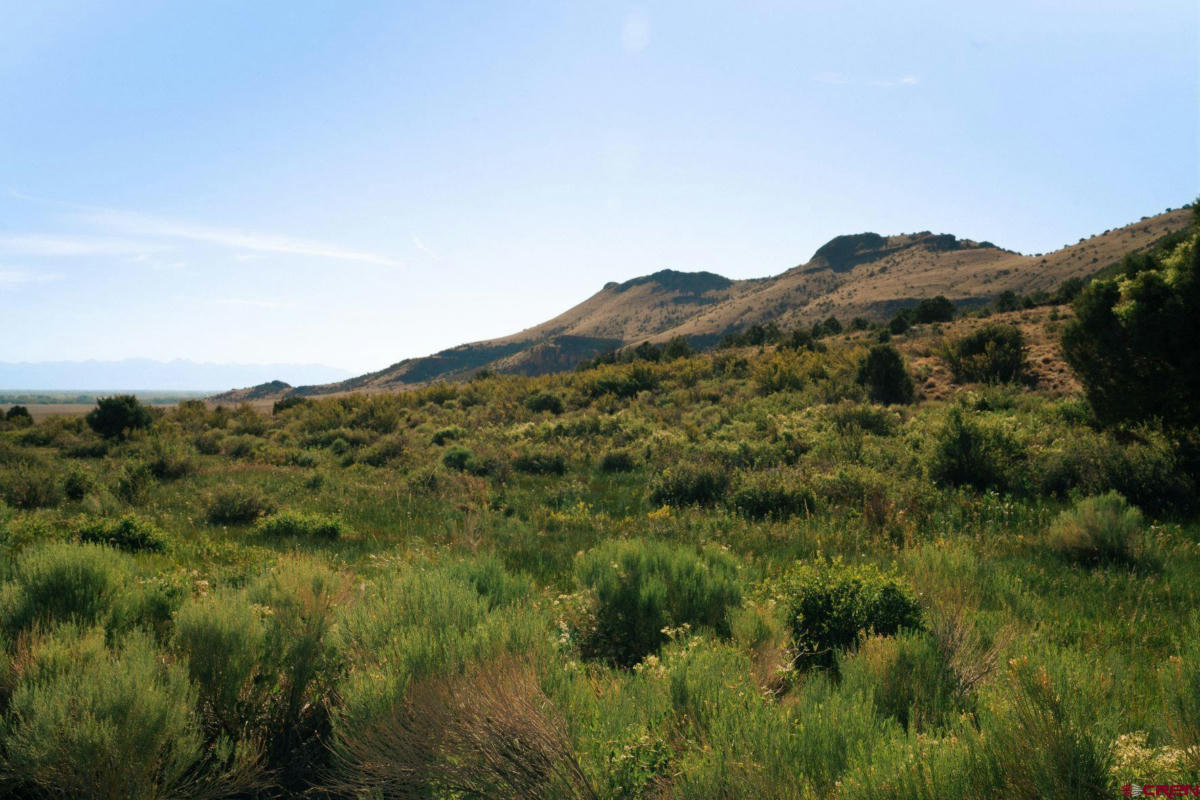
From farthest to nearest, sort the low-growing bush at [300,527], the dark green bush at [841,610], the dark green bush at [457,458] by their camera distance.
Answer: the dark green bush at [457,458] < the low-growing bush at [300,527] < the dark green bush at [841,610]

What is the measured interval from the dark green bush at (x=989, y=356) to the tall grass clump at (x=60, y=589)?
78.0ft

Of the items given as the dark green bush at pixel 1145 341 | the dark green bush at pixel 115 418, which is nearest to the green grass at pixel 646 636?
the dark green bush at pixel 1145 341

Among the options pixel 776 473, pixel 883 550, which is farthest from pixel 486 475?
pixel 883 550

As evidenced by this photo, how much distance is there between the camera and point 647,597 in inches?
203

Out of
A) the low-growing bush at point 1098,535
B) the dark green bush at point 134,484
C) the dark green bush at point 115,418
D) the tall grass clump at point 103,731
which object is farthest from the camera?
the dark green bush at point 115,418

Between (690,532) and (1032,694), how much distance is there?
22.9ft

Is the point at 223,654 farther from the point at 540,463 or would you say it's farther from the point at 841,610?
the point at 540,463

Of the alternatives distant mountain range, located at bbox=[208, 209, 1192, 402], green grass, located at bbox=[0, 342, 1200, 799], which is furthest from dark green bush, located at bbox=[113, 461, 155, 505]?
distant mountain range, located at bbox=[208, 209, 1192, 402]

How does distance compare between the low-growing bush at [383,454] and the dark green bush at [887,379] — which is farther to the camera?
the dark green bush at [887,379]

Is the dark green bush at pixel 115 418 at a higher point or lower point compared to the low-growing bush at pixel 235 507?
higher

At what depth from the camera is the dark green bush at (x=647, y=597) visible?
16.2 ft

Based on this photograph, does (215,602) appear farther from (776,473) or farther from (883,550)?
(776,473)

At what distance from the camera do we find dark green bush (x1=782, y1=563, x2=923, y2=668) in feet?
15.5

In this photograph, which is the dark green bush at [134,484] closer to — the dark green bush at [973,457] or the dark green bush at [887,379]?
the dark green bush at [973,457]
